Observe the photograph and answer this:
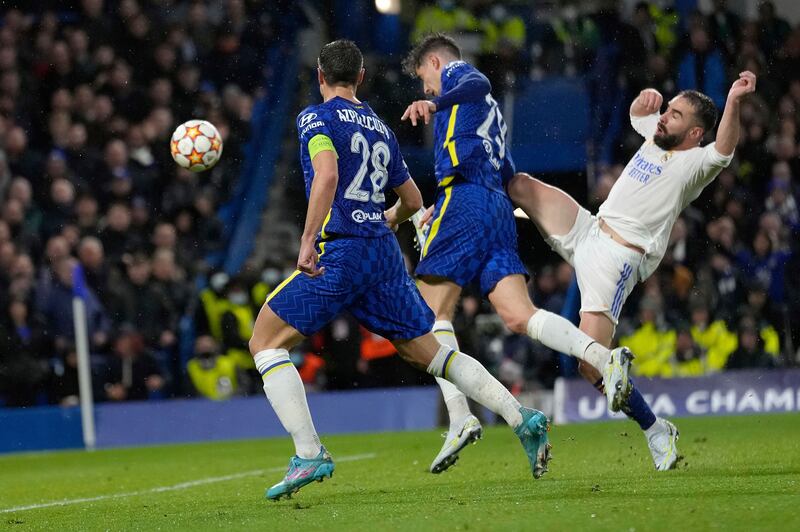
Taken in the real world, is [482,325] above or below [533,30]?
below

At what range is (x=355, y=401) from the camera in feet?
44.9

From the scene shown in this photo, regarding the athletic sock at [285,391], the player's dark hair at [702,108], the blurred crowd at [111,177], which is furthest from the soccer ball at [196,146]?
the blurred crowd at [111,177]

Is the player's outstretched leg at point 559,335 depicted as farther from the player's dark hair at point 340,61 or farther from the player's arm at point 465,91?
the player's dark hair at point 340,61

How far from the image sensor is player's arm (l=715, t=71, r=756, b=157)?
670 centimetres

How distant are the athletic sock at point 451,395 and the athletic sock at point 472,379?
49 cm

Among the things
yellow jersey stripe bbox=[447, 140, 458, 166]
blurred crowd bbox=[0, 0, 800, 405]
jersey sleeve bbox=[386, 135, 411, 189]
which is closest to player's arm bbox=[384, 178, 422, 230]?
jersey sleeve bbox=[386, 135, 411, 189]

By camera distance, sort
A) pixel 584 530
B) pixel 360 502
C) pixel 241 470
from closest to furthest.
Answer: pixel 584 530 → pixel 360 502 → pixel 241 470

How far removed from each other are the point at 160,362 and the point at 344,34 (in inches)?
261

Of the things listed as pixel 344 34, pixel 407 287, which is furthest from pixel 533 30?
pixel 407 287

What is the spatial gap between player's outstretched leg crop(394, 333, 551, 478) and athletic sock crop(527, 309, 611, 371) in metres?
0.50

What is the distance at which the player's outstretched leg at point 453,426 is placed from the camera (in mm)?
6516

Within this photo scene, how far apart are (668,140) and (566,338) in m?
1.38

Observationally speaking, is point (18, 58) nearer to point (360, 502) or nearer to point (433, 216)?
point (433, 216)

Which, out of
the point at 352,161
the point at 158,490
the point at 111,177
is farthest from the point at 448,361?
the point at 111,177
